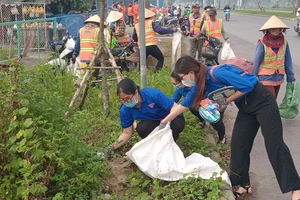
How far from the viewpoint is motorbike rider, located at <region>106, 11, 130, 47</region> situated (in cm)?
949

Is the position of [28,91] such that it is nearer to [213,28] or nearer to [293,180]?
[293,180]

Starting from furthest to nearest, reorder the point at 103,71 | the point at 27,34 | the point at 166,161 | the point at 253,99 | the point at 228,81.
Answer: the point at 27,34, the point at 103,71, the point at 166,161, the point at 253,99, the point at 228,81

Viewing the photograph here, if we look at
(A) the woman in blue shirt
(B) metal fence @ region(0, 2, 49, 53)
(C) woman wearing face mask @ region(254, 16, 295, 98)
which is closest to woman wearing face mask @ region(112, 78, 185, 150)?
(A) the woman in blue shirt

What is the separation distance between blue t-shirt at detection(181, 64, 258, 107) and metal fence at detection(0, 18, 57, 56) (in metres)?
5.90

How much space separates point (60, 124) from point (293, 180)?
2084 mm

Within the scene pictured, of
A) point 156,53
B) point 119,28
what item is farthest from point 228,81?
point 119,28

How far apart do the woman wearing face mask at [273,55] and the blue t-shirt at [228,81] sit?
1.78 meters

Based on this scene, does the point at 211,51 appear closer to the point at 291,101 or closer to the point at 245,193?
the point at 291,101

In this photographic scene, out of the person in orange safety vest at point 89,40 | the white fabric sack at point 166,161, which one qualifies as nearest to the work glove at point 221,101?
the white fabric sack at point 166,161

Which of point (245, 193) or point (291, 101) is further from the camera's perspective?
point (291, 101)

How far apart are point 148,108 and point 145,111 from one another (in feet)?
0.15

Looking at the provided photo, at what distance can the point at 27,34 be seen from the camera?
1028 centimetres

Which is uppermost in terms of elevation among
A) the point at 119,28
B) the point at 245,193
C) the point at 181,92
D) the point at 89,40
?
the point at 119,28

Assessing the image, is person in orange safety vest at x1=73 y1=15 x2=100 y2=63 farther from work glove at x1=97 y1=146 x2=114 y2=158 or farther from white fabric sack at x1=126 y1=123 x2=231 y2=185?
white fabric sack at x1=126 y1=123 x2=231 y2=185
